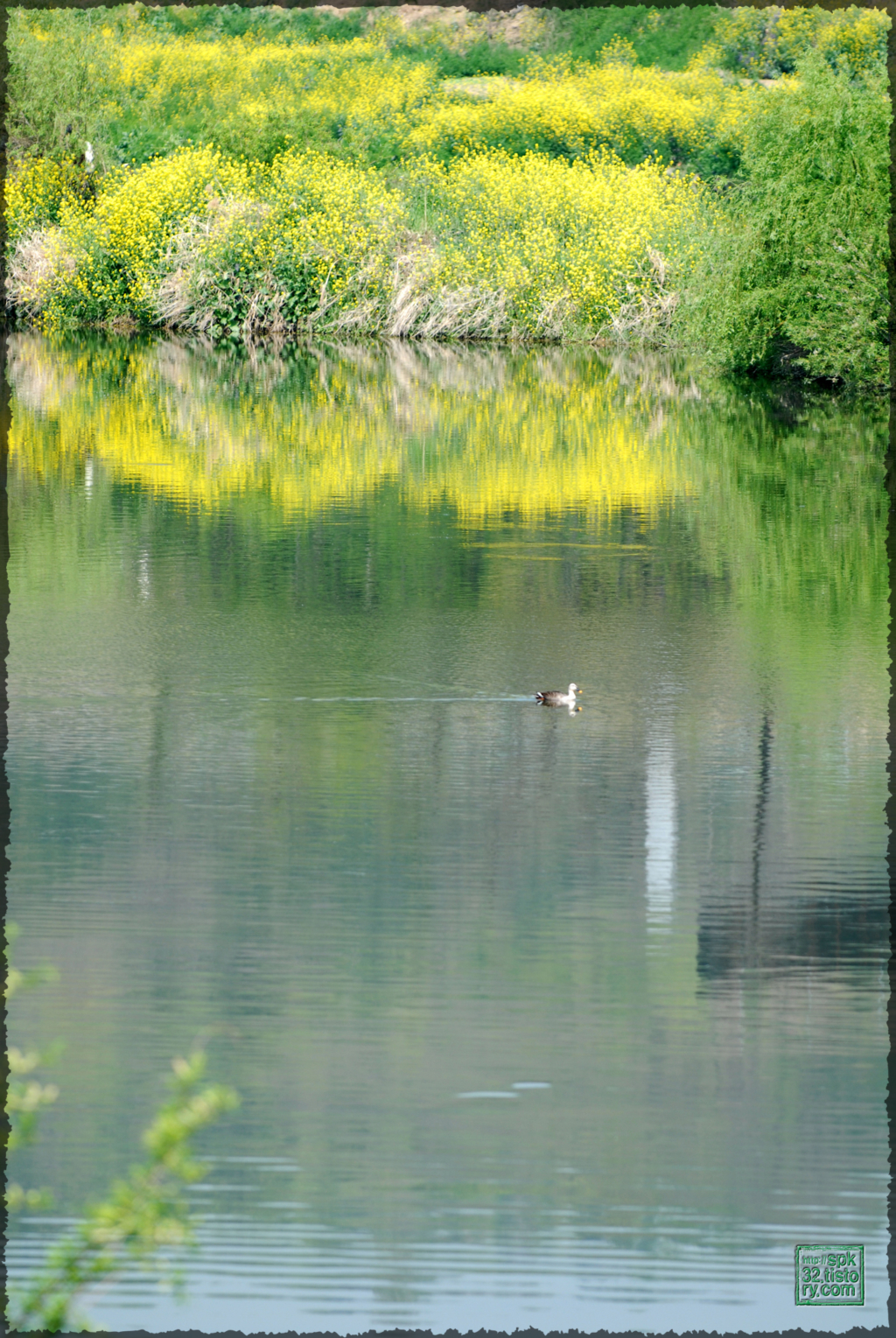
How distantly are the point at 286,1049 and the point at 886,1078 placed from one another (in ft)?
6.84

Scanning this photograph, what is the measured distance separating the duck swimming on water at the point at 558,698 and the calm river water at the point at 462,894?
0.30ft

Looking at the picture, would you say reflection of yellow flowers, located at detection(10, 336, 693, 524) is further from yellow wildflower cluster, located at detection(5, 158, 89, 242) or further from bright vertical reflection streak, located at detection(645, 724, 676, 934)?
yellow wildflower cluster, located at detection(5, 158, 89, 242)

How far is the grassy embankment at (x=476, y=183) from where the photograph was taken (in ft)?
105

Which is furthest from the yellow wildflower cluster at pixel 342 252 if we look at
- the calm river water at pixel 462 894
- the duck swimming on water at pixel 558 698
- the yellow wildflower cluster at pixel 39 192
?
the duck swimming on water at pixel 558 698

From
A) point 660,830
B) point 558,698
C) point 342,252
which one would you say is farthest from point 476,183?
point 660,830

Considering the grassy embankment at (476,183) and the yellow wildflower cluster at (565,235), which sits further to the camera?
the yellow wildflower cluster at (565,235)

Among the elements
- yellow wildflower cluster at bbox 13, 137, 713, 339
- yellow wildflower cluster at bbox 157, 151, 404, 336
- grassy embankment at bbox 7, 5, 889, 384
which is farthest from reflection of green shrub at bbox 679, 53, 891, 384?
yellow wildflower cluster at bbox 157, 151, 404, 336

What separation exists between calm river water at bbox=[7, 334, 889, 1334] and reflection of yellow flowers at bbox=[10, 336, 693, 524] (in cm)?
214

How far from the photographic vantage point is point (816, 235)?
31797 millimetres

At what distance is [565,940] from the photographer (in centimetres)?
821

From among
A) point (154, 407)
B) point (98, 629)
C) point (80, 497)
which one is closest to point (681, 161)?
point (154, 407)

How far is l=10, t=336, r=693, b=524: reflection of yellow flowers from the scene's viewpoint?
2189 cm

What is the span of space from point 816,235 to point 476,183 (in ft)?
62.2

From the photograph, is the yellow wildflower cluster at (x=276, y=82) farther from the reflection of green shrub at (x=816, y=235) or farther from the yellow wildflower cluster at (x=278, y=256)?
the reflection of green shrub at (x=816, y=235)
